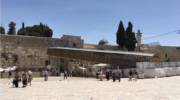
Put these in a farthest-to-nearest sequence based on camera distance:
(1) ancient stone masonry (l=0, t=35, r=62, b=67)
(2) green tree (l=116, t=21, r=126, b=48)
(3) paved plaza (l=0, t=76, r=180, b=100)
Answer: (2) green tree (l=116, t=21, r=126, b=48) < (1) ancient stone masonry (l=0, t=35, r=62, b=67) < (3) paved plaza (l=0, t=76, r=180, b=100)

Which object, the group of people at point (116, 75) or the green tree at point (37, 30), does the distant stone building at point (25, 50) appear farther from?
the group of people at point (116, 75)

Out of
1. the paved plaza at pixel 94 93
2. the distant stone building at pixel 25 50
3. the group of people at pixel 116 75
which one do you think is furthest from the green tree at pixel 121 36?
the paved plaza at pixel 94 93

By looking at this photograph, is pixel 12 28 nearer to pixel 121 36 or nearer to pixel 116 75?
pixel 121 36

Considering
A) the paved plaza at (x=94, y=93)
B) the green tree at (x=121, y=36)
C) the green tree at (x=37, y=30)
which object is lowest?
the paved plaza at (x=94, y=93)

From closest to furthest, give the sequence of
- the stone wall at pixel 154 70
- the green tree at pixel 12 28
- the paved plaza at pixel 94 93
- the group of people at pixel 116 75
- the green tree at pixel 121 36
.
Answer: the paved plaza at pixel 94 93
the group of people at pixel 116 75
the stone wall at pixel 154 70
the green tree at pixel 121 36
the green tree at pixel 12 28

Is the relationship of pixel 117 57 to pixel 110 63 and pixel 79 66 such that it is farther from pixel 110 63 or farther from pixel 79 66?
pixel 79 66

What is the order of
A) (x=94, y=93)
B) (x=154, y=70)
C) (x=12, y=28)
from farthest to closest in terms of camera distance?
(x=12, y=28) < (x=154, y=70) < (x=94, y=93)

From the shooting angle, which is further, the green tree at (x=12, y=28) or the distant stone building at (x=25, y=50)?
the green tree at (x=12, y=28)

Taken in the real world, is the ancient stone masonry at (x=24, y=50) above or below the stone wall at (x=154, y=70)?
above

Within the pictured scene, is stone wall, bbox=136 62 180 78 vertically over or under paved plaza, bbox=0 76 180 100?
over

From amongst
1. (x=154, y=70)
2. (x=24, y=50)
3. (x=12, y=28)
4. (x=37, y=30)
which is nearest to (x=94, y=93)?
(x=154, y=70)

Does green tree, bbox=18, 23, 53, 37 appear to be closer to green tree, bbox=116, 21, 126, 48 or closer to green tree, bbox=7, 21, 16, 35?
green tree, bbox=7, 21, 16, 35

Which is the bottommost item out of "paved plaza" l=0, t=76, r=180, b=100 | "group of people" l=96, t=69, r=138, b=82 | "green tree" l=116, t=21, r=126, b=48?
"paved plaza" l=0, t=76, r=180, b=100

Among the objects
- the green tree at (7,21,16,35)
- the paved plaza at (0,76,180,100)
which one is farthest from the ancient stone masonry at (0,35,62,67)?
the paved plaza at (0,76,180,100)
